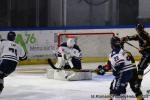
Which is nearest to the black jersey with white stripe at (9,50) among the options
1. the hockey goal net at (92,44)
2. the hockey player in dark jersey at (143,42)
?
the hockey player in dark jersey at (143,42)

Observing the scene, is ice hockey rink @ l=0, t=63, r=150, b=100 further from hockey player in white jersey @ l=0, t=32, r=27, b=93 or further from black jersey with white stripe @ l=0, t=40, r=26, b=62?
black jersey with white stripe @ l=0, t=40, r=26, b=62

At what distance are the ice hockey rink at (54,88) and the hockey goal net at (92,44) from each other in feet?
7.70

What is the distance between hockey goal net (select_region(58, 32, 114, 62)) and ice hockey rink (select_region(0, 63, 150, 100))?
2346mm

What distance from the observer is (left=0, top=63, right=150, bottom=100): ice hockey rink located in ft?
25.6

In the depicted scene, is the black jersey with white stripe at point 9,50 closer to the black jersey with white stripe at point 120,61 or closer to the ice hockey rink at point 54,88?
the ice hockey rink at point 54,88

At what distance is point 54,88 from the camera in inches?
351

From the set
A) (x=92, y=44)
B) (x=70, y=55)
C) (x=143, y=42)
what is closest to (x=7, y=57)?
(x=143, y=42)

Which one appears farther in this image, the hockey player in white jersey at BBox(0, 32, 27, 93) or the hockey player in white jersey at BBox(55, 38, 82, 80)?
the hockey player in white jersey at BBox(55, 38, 82, 80)

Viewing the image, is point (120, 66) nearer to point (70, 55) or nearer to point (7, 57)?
point (7, 57)

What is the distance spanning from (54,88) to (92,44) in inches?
187

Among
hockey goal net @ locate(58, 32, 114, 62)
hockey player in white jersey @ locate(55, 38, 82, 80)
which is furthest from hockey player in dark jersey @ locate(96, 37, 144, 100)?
hockey goal net @ locate(58, 32, 114, 62)

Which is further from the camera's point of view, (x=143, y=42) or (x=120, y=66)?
(x=143, y=42)

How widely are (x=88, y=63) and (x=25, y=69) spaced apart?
64.0 inches

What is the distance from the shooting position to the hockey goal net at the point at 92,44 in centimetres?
1330
